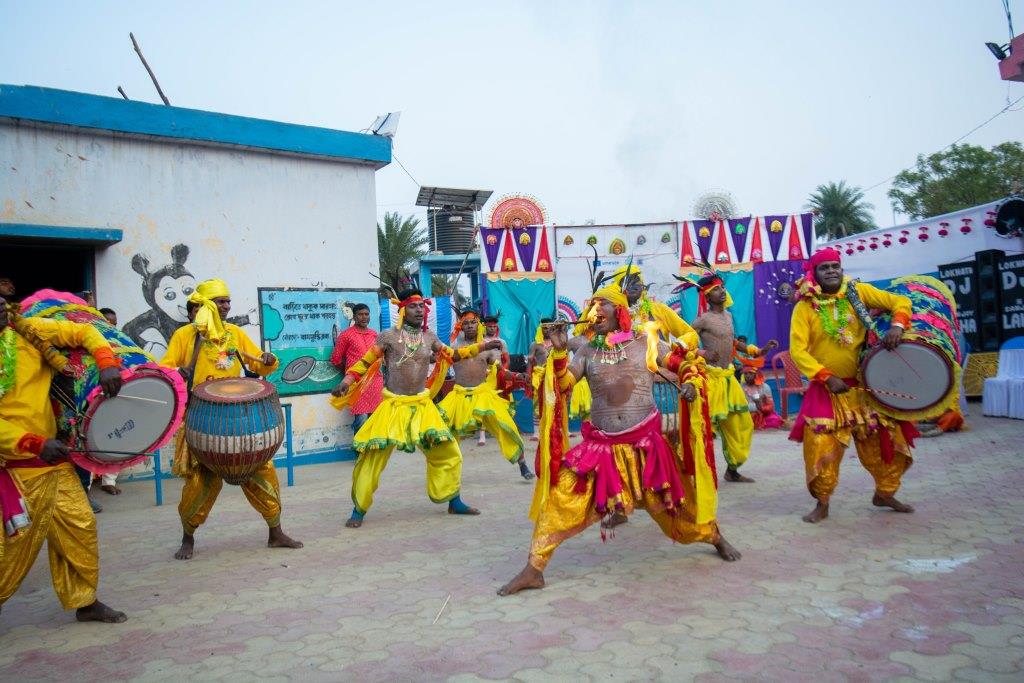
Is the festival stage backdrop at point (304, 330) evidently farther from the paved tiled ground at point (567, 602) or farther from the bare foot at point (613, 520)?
the bare foot at point (613, 520)

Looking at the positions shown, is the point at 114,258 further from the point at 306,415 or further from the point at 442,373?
the point at 442,373

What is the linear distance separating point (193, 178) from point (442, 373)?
4.56m

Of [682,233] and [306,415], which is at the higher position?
[682,233]

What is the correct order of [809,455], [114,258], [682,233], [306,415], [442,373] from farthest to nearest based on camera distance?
[682,233] < [306,415] < [114,258] < [442,373] < [809,455]

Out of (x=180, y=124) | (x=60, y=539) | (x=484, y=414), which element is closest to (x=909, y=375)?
(x=484, y=414)

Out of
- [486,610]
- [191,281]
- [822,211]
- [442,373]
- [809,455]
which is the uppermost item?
[822,211]

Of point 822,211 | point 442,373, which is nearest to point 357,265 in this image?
point 442,373

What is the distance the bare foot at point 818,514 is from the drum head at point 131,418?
4.53 m

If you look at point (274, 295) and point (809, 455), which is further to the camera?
point (274, 295)

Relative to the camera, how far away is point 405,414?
6531 millimetres

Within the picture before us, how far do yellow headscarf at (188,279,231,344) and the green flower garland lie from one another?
1.77 m

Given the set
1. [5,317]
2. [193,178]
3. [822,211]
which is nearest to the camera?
[5,317]

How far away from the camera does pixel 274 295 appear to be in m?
10.0

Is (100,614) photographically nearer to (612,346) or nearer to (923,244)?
(612,346)
